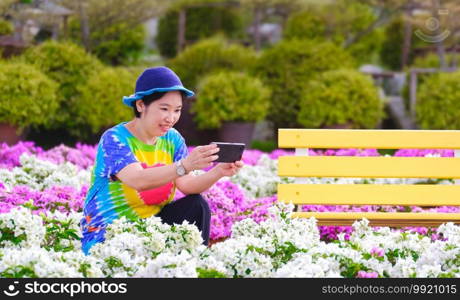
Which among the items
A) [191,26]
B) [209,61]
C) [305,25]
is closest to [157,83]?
[209,61]

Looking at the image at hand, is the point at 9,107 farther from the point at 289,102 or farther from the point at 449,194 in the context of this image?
the point at 449,194

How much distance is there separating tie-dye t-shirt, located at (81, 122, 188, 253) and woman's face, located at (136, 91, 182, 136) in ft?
0.54

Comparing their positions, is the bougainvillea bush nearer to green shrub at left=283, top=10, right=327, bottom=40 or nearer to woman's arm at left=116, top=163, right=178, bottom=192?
woman's arm at left=116, top=163, right=178, bottom=192

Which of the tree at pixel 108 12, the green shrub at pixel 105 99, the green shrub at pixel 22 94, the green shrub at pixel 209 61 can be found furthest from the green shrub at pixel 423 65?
the green shrub at pixel 22 94

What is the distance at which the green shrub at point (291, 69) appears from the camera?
13.4 m

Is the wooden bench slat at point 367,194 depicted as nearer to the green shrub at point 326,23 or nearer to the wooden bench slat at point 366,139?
the wooden bench slat at point 366,139

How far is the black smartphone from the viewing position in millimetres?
4238

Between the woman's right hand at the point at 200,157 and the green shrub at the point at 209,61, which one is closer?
the woman's right hand at the point at 200,157

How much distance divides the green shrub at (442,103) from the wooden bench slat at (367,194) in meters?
7.06

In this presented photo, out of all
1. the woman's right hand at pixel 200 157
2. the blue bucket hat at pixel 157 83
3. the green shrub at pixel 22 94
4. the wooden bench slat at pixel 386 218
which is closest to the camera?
the woman's right hand at pixel 200 157

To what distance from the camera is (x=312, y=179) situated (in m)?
7.61

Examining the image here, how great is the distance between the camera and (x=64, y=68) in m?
12.2

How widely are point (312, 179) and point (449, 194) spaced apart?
77.9 inches

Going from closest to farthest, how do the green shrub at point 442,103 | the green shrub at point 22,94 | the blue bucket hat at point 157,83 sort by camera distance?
the blue bucket hat at point 157,83, the green shrub at point 22,94, the green shrub at point 442,103
